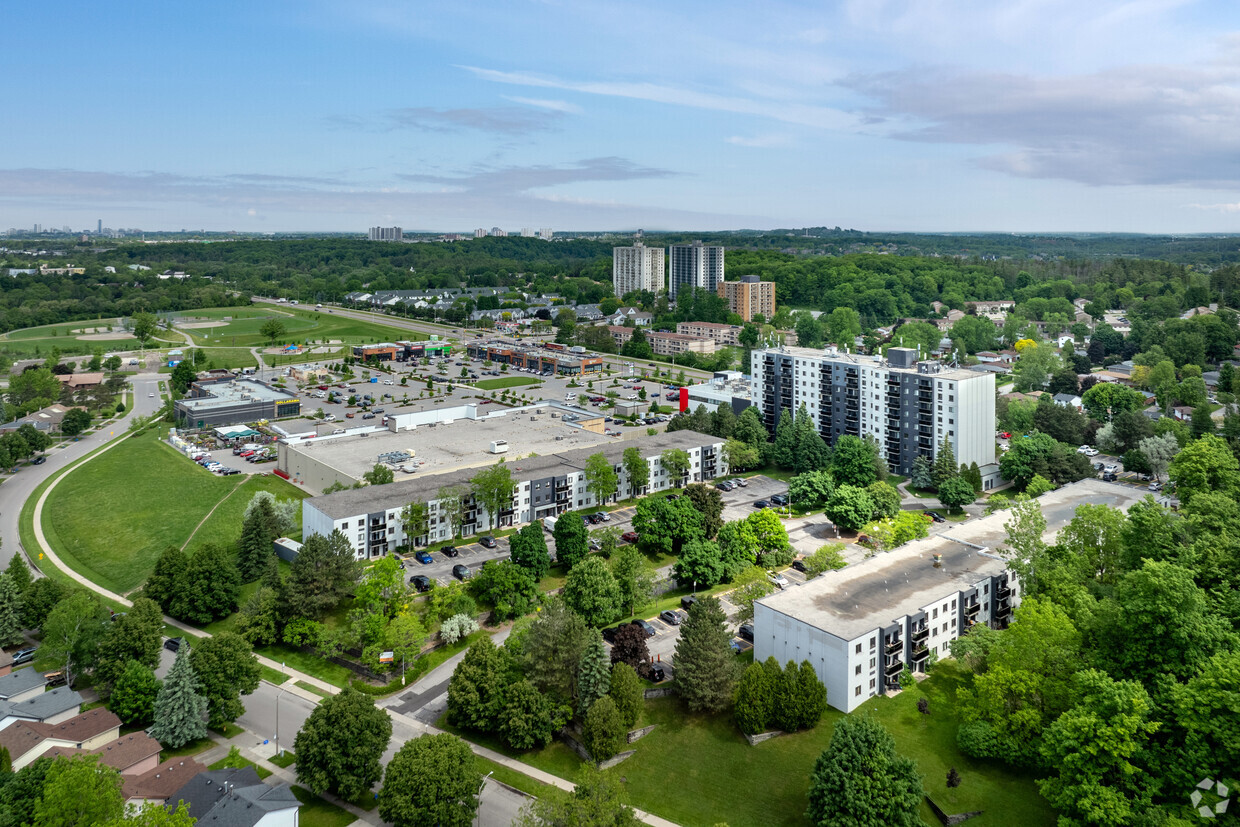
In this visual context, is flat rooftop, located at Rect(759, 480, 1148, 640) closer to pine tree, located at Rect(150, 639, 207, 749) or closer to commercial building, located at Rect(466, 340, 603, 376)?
pine tree, located at Rect(150, 639, 207, 749)

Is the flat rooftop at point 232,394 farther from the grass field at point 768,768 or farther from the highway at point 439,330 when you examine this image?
the grass field at point 768,768

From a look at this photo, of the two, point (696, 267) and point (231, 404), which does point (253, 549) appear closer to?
point (231, 404)

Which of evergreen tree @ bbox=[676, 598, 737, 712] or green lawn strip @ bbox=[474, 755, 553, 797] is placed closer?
green lawn strip @ bbox=[474, 755, 553, 797]

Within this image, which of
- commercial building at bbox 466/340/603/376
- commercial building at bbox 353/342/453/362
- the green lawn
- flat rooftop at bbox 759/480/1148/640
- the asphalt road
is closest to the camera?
flat rooftop at bbox 759/480/1148/640

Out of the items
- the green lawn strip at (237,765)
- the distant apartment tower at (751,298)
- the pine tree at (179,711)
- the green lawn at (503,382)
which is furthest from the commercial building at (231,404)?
the distant apartment tower at (751,298)

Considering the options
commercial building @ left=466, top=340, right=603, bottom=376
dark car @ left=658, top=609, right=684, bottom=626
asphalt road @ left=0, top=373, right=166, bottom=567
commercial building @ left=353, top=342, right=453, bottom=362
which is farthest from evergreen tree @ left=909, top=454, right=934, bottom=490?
commercial building @ left=353, top=342, right=453, bottom=362

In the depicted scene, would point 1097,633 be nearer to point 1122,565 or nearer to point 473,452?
point 1122,565
